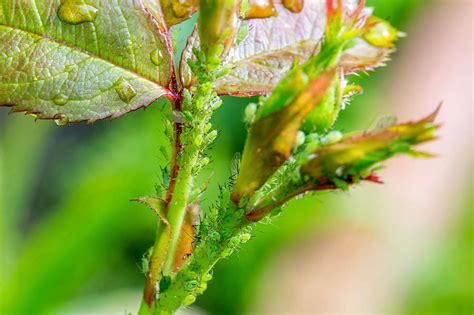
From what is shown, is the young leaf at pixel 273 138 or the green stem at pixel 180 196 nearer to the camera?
the young leaf at pixel 273 138

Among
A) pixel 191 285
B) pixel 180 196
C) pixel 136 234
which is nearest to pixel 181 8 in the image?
pixel 180 196

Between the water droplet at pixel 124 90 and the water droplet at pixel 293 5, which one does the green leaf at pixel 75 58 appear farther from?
the water droplet at pixel 293 5

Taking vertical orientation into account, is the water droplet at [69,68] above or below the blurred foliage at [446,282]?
above

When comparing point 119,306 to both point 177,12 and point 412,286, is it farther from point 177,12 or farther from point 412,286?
point 177,12

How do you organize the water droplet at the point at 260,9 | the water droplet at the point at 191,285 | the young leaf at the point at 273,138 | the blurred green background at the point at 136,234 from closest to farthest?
the young leaf at the point at 273,138 < the water droplet at the point at 191,285 < the water droplet at the point at 260,9 < the blurred green background at the point at 136,234

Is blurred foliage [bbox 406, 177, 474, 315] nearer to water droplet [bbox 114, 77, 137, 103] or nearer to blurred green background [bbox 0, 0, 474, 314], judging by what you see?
blurred green background [bbox 0, 0, 474, 314]

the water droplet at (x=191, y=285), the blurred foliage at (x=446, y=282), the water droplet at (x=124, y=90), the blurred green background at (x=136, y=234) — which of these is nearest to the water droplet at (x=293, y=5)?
the water droplet at (x=124, y=90)
